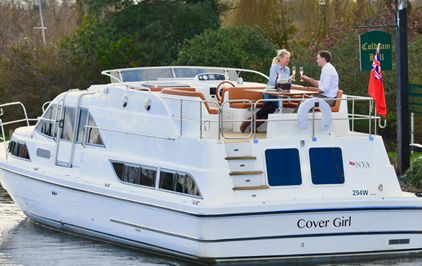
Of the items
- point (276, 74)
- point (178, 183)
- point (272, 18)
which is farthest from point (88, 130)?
point (272, 18)

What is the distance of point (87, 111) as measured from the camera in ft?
65.0

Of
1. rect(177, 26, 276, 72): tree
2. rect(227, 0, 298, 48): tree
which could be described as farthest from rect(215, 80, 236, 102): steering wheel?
rect(227, 0, 298, 48): tree

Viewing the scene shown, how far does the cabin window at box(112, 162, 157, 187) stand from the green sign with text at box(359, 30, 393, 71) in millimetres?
7281

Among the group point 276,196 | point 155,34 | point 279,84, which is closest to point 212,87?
point 279,84

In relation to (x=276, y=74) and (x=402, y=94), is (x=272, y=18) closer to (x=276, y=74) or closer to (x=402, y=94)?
(x=402, y=94)

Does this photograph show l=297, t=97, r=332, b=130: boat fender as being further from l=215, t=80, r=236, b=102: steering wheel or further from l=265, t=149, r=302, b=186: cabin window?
l=215, t=80, r=236, b=102: steering wheel

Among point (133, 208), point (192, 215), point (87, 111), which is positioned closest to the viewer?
point (192, 215)

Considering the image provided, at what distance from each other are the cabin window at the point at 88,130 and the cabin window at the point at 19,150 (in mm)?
1488

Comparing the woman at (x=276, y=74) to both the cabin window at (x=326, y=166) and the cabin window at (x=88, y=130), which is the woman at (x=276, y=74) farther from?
the cabin window at (x=88, y=130)

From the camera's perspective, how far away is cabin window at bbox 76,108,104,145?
764 inches

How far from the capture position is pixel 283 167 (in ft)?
56.7

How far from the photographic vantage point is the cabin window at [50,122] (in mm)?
20516

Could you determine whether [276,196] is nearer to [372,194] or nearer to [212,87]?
[372,194]

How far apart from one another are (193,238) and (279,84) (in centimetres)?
291
